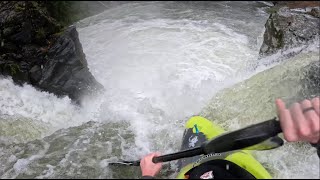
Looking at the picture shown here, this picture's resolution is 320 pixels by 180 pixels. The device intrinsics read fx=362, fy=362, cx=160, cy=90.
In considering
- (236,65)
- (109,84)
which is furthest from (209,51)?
(109,84)

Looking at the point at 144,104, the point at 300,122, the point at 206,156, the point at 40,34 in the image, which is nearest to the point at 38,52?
the point at 40,34

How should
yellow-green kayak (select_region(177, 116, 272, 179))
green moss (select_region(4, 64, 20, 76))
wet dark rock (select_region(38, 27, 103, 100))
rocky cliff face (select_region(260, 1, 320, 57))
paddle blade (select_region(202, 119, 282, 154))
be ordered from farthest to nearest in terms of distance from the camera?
rocky cliff face (select_region(260, 1, 320, 57)) < wet dark rock (select_region(38, 27, 103, 100)) < green moss (select_region(4, 64, 20, 76)) < yellow-green kayak (select_region(177, 116, 272, 179)) < paddle blade (select_region(202, 119, 282, 154))

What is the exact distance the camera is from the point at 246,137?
7.79 ft

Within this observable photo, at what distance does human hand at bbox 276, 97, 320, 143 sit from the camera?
6.65ft

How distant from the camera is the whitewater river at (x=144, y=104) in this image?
409 centimetres

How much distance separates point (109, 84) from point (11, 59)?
6.48 feet

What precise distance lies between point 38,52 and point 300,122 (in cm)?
483

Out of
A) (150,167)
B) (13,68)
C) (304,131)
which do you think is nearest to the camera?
(304,131)

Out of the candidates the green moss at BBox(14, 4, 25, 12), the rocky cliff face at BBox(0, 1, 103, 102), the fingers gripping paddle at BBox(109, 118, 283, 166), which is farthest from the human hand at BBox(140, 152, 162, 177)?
the green moss at BBox(14, 4, 25, 12)

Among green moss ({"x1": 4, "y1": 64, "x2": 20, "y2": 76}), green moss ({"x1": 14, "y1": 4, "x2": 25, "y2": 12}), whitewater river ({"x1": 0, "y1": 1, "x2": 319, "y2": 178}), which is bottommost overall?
whitewater river ({"x1": 0, "y1": 1, "x2": 319, "y2": 178})

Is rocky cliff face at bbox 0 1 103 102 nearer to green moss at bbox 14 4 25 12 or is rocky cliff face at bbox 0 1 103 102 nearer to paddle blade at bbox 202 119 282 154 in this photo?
green moss at bbox 14 4 25 12

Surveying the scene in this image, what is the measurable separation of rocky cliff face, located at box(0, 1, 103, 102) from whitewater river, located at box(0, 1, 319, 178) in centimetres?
20

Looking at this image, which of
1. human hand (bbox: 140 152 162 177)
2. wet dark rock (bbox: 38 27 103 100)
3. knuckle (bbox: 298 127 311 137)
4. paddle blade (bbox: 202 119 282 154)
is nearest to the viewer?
knuckle (bbox: 298 127 311 137)

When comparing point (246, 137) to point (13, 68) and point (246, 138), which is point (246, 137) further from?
point (13, 68)
